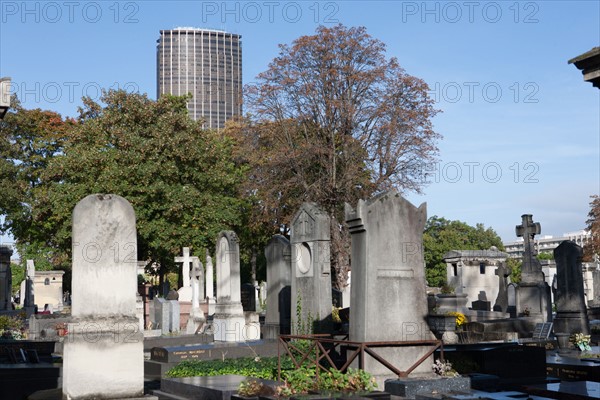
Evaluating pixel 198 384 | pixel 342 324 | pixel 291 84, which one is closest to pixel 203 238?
pixel 291 84

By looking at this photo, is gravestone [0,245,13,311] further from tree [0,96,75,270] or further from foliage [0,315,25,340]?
foliage [0,315,25,340]

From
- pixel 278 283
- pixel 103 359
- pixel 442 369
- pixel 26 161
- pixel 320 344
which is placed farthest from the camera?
pixel 26 161

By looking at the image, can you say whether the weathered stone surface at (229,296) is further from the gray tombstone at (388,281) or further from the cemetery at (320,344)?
the gray tombstone at (388,281)

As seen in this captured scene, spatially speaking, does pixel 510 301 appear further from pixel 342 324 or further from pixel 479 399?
pixel 479 399

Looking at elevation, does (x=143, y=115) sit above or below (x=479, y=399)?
above

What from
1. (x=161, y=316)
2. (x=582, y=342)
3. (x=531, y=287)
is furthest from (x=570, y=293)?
(x=161, y=316)

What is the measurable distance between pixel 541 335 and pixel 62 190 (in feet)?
87.0

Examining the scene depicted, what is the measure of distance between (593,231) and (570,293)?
4758 cm

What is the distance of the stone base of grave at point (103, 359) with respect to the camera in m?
8.73

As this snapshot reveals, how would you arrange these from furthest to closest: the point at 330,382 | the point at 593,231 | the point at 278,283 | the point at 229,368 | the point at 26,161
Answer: the point at 593,231 < the point at 26,161 < the point at 278,283 < the point at 229,368 < the point at 330,382

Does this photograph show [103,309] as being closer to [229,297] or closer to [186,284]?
[229,297]

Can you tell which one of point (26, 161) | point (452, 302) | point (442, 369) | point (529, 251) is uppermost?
A: point (26, 161)

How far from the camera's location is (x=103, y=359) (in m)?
8.83

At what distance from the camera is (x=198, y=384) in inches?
458
